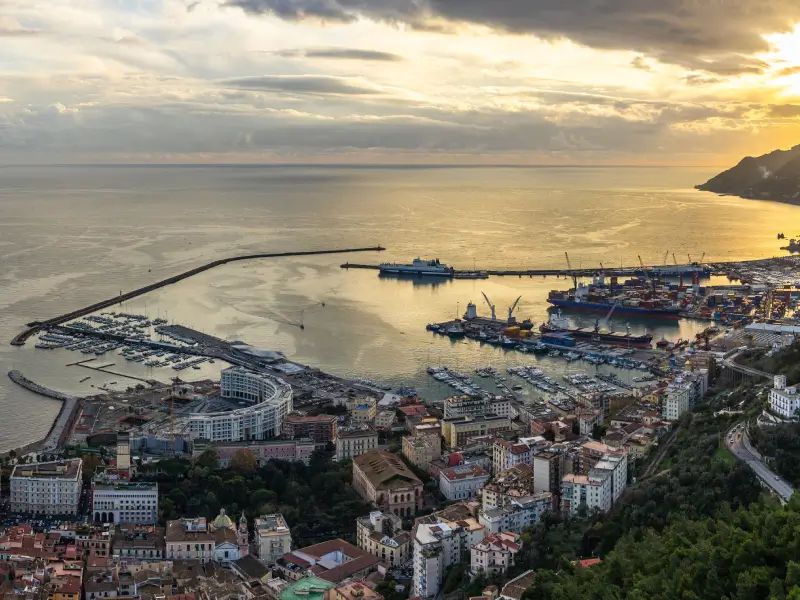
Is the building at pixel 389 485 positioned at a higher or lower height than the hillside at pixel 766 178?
lower

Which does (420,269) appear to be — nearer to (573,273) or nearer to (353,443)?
(573,273)

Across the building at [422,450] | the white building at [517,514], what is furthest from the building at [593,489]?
the building at [422,450]

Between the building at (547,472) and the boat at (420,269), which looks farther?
the boat at (420,269)

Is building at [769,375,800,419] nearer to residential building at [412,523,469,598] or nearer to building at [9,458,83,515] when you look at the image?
residential building at [412,523,469,598]

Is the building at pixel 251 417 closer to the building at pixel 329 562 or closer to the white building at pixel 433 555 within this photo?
the building at pixel 329 562

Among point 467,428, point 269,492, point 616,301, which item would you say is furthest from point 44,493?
point 616,301

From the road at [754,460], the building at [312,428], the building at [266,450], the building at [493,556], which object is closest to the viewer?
the building at [493,556]

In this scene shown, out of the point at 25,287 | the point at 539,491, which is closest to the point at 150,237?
the point at 25,287
